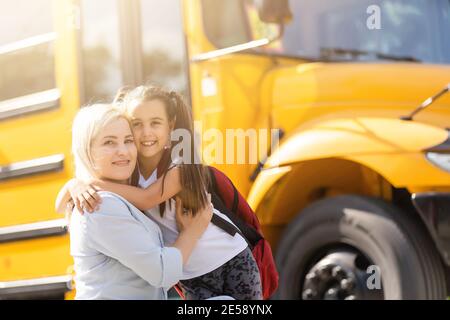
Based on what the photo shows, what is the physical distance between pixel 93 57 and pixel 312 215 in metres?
1.02

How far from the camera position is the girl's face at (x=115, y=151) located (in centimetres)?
108

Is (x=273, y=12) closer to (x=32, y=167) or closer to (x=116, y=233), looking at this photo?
(x=32, y=167)

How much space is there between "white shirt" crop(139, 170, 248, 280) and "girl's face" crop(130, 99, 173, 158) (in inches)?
Result: 1.4

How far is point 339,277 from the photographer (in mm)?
2289

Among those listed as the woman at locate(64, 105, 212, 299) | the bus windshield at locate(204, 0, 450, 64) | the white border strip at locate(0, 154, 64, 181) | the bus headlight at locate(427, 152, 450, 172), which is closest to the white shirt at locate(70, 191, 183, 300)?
the woman at locate(64, 105, 212, 299)

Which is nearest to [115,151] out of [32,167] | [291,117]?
[32,167]

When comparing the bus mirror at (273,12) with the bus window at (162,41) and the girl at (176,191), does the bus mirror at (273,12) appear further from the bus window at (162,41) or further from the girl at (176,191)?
the girl at (176,191)

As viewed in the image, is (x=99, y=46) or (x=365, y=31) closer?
(x=99, y=46)

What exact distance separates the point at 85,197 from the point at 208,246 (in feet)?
0.59

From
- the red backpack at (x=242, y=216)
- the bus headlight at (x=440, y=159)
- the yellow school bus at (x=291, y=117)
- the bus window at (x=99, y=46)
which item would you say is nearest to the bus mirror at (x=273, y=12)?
the yellow school bus at (x=291, y=117)

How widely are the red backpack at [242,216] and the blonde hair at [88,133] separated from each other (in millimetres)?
160

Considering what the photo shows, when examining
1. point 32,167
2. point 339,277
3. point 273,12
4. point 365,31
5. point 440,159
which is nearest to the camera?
point 32,167
